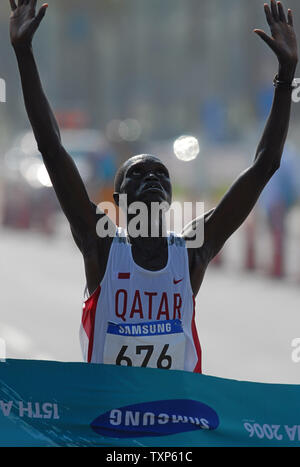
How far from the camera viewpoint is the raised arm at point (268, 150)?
12.7ft

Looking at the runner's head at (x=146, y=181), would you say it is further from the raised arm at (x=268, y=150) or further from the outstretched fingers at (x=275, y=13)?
the outstretched fingers at (x=275, y=13)

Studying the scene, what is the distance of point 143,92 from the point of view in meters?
68.3

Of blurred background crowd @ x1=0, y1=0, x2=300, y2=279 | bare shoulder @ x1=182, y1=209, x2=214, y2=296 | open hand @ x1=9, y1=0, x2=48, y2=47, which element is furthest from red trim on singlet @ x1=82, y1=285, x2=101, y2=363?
blurred background crowd @ x1=0, y1=0, x2=300, y2=279

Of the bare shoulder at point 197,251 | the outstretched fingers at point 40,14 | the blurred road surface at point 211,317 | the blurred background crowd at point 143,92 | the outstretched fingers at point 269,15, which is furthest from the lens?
the blurred background crowd at point 143,92

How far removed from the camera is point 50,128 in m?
3.74

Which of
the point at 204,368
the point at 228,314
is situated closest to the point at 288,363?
the point at 204,368

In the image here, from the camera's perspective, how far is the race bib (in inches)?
145

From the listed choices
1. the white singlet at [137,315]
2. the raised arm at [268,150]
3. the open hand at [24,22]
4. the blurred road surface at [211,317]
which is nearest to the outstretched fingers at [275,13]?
the raised arm at [268,150]

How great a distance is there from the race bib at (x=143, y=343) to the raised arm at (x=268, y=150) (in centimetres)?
32

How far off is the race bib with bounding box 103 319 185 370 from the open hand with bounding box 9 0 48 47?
973 mm

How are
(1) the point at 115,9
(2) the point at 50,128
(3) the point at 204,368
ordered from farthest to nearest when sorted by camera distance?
(1) the point at 115,9 < (3) the point at 204,368 < (2) the point at 50,128

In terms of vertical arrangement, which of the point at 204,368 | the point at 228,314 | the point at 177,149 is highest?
the point at 228,314
